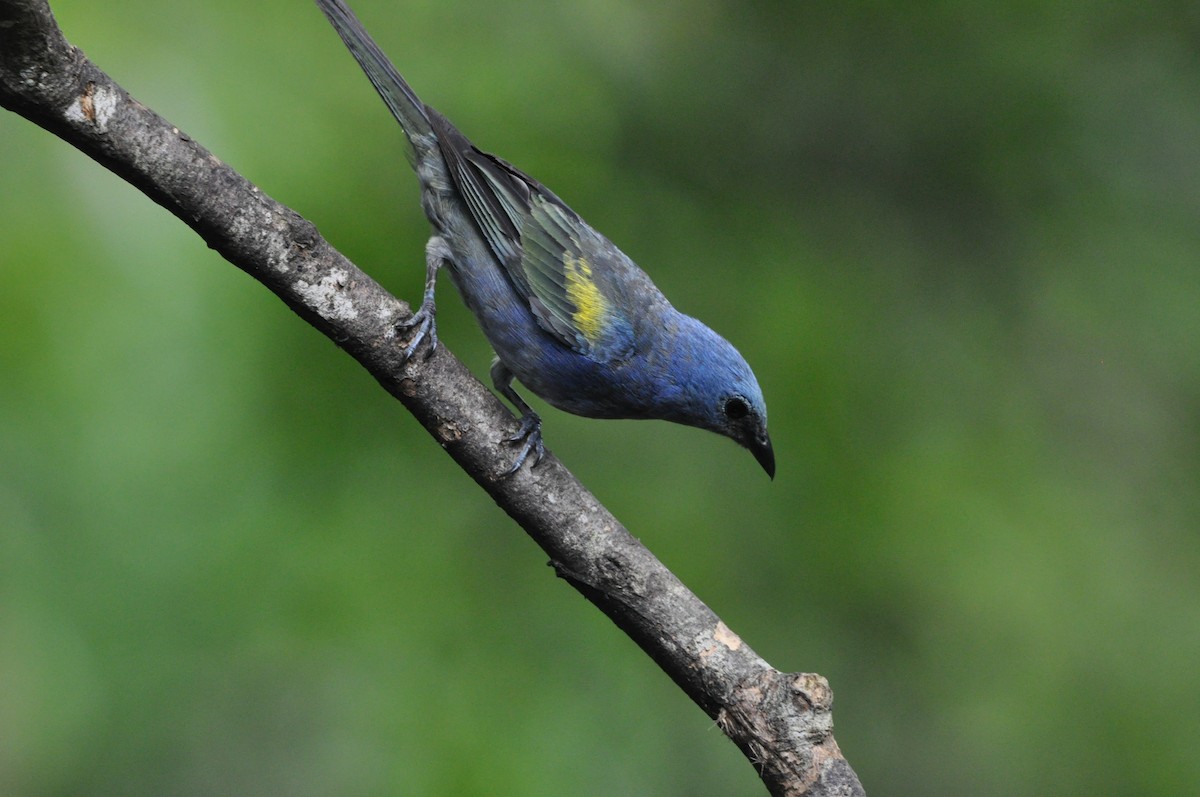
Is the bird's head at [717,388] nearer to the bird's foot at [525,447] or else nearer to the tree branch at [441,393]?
the bird's foot at [525,447]

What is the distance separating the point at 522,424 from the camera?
3.39 m

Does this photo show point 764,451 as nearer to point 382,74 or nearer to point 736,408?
point 736,408

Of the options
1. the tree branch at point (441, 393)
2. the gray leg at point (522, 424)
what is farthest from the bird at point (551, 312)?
the tree branch at point (441, 393)

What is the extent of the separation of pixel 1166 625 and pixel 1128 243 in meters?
Result: 2.08

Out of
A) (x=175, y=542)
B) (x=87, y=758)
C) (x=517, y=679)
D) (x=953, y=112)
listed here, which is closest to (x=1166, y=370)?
(x=953, y=112)

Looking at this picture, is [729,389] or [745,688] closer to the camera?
[745,688]

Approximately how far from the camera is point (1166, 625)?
5125mm

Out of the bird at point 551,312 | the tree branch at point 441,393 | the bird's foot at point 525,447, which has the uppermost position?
the bird at point 551,312

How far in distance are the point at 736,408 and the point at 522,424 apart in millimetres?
1166

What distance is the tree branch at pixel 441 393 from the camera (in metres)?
2.53

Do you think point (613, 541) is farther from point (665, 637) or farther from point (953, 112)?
point (953, 112)

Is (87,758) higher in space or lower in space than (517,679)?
lower

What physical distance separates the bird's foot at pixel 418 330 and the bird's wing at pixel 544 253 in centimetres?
98

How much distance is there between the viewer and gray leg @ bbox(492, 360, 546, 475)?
3115 mm
